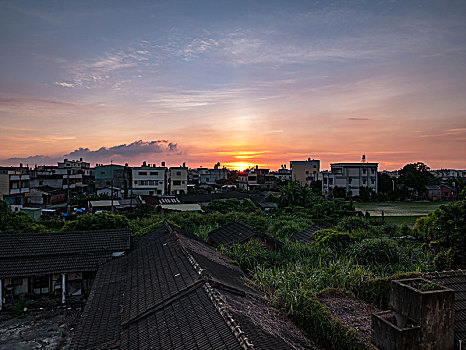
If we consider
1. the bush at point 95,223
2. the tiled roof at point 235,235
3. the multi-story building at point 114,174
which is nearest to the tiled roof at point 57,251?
the bush at point 95,223

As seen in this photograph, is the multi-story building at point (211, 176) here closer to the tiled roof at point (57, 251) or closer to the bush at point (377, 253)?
the tiled roof at point (57, 251)

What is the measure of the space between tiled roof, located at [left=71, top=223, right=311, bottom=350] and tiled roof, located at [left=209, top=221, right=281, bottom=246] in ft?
20.3

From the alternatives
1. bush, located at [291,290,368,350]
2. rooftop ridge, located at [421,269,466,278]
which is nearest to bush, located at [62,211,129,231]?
bush, located at [291,290,368,350]

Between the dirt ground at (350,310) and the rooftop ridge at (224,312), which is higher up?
the rooftop ridge at (224,312)

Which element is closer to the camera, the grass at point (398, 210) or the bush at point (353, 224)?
the bush at point (353, 224)

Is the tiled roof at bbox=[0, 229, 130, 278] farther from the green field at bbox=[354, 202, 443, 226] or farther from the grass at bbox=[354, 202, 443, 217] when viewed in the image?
the grass at bbox=[354, 202, 443, 217]

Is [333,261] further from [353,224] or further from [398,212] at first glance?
[398,212]

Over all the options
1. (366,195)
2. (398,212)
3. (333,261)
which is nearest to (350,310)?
(333,261)

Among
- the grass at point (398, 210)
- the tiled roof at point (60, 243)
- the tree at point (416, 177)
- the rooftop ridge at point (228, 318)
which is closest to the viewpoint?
the rooftop ridge at point (228, 318)

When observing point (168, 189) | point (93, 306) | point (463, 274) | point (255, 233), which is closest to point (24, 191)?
point (168, 189)

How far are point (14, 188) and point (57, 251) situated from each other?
3270cm

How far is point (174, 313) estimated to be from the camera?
8.30m

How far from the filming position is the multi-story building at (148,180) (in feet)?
193

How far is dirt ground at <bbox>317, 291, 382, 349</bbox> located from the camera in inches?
335
